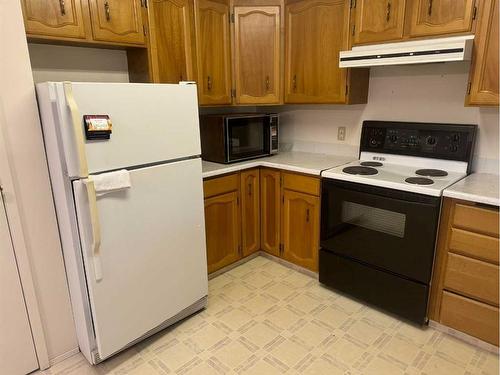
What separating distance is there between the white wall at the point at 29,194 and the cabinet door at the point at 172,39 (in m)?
0.82

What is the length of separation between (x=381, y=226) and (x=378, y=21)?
1.24 meters

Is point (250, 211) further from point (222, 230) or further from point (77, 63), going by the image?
point (77, 63)

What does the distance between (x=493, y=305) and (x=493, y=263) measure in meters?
0.23

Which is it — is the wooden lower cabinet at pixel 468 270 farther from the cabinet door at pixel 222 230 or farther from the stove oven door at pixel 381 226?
the cabinet door at pixel 222 230

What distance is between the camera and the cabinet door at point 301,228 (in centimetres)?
245

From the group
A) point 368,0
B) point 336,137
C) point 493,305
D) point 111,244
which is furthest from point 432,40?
point 111,244

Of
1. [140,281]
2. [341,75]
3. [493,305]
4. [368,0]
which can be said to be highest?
[368,0]

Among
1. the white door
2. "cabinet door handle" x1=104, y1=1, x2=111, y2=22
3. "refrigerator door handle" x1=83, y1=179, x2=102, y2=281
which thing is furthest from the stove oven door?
the white door

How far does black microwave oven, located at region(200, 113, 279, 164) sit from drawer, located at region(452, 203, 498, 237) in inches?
56.8

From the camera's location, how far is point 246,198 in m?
2.65

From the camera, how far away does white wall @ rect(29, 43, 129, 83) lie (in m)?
2.03

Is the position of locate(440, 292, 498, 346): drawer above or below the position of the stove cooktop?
below

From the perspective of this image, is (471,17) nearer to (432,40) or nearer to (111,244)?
(432,40)

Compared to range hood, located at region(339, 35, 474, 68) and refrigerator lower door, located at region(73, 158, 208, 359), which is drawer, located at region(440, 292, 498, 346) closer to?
range hood, located at region(339, 35, 474, 68)
